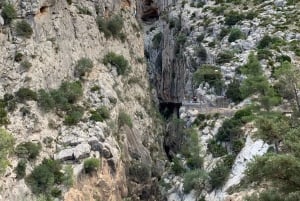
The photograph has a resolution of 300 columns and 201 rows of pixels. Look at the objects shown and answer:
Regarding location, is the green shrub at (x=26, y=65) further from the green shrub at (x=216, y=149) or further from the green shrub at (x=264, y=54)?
the green shrub at (x=264, y=54)

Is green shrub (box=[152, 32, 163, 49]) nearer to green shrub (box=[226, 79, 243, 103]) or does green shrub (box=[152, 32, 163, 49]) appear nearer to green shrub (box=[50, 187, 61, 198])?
green shrub (box=[226, 79, 243, 103])

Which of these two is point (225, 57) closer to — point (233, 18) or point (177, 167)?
point (233, 18)

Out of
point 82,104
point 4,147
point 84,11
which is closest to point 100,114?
point 82,104

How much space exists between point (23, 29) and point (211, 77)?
22.7 m

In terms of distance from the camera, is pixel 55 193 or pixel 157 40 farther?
pixel 157 40

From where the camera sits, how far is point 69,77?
51.8 metres

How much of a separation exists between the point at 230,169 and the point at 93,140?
13322 mm

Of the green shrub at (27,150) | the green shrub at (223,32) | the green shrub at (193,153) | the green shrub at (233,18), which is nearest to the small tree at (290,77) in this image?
the green shrub at (193,153)

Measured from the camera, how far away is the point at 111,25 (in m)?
62.5

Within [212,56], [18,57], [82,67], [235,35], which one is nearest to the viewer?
[18,57]

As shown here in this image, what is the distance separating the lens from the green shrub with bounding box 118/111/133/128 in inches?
2106

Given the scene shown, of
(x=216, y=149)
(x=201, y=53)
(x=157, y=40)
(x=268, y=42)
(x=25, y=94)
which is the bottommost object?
(x=216, y=149)

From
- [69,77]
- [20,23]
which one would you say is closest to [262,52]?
[69,77]

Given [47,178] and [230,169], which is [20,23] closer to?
[47,178]
